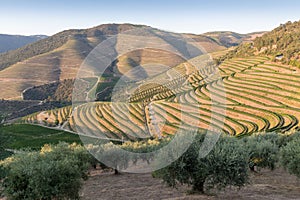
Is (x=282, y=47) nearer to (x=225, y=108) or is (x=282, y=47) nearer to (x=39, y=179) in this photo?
(x=225, y=108)

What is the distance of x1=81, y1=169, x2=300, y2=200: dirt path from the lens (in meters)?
24.6

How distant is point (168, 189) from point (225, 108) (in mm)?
26133

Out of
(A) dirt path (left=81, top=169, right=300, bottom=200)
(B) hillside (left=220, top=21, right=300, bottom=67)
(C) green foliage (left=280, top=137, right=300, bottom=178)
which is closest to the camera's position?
(A) dirt path (left=81, top=169, right=300, bottom=200)

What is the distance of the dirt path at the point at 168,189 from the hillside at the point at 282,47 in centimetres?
7917

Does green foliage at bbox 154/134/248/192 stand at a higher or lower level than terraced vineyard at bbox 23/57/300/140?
higher

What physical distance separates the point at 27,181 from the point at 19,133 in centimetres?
8143

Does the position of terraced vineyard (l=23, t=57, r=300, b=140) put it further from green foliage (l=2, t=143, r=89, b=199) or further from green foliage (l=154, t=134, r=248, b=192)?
green foliage (l=2, t=143, r=89, b=199)

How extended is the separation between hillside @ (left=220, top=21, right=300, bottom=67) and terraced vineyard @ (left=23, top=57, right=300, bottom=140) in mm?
5321

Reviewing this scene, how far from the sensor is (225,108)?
167ft

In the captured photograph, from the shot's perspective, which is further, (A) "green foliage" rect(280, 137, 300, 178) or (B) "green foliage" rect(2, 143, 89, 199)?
(A) "green foliage" rect(280, 137, 300, 178)

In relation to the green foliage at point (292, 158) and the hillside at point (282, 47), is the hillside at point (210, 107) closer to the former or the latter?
the hillside at point (282, 47)

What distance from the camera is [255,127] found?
2530 inches

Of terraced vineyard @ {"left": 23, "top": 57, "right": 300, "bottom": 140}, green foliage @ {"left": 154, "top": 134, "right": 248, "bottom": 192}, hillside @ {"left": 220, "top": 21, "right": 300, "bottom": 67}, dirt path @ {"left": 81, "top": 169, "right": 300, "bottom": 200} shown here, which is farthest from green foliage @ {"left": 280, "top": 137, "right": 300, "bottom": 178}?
hillside @ {"left": 220, "top": 21, "right": 300, "bottom": 67}

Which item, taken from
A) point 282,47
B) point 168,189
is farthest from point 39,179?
point 282,47
